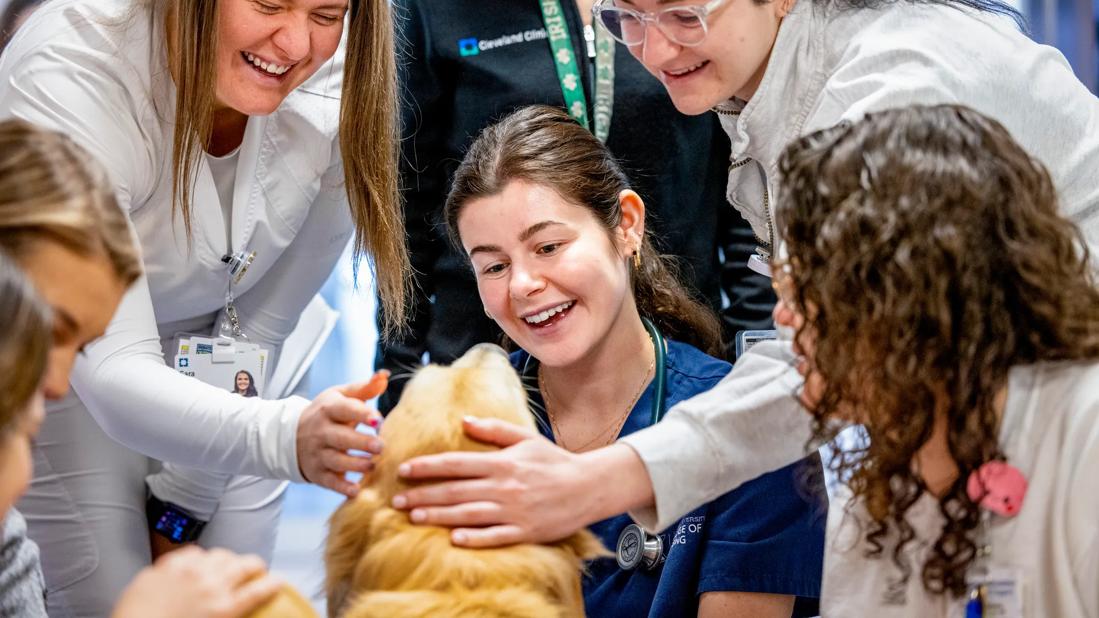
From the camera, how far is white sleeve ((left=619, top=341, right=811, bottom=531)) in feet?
5.74

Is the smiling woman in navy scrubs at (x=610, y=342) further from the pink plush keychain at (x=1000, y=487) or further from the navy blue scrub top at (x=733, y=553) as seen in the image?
the pink plush keychain at (x=1000, y=487)

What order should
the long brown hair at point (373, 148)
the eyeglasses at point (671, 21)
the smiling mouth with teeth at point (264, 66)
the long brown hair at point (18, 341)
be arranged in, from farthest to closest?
the long brown hair at point (373, 148)
the smiling mouth with teeth at point (264, 66)
the eyeglasses at point (671, 21)
the long brown hair at point (18, 341)

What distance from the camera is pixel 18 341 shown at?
1.15 m

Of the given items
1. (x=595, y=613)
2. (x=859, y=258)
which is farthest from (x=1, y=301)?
(x=595, y=613)

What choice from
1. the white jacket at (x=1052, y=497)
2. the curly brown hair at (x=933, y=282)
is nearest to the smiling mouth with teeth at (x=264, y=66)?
the curly brown hair at (x=933, y=282)

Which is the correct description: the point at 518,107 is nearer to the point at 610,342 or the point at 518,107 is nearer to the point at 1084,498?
the point at 610,342

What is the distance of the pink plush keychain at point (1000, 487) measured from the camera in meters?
1.52

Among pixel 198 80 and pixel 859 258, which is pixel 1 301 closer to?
pixel 859 258

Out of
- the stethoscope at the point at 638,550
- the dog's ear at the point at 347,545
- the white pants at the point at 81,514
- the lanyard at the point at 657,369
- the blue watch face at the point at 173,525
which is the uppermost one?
the dog's ear at the point at 347,545

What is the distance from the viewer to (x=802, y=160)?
159 cm

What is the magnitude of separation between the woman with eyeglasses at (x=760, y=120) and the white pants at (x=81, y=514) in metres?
1.17

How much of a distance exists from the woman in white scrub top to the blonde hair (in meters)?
0.49

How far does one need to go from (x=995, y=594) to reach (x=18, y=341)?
112cm

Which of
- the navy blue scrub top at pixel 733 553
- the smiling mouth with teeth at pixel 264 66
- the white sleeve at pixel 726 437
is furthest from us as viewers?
the smiling mouth with teeth at pixel 264 66
